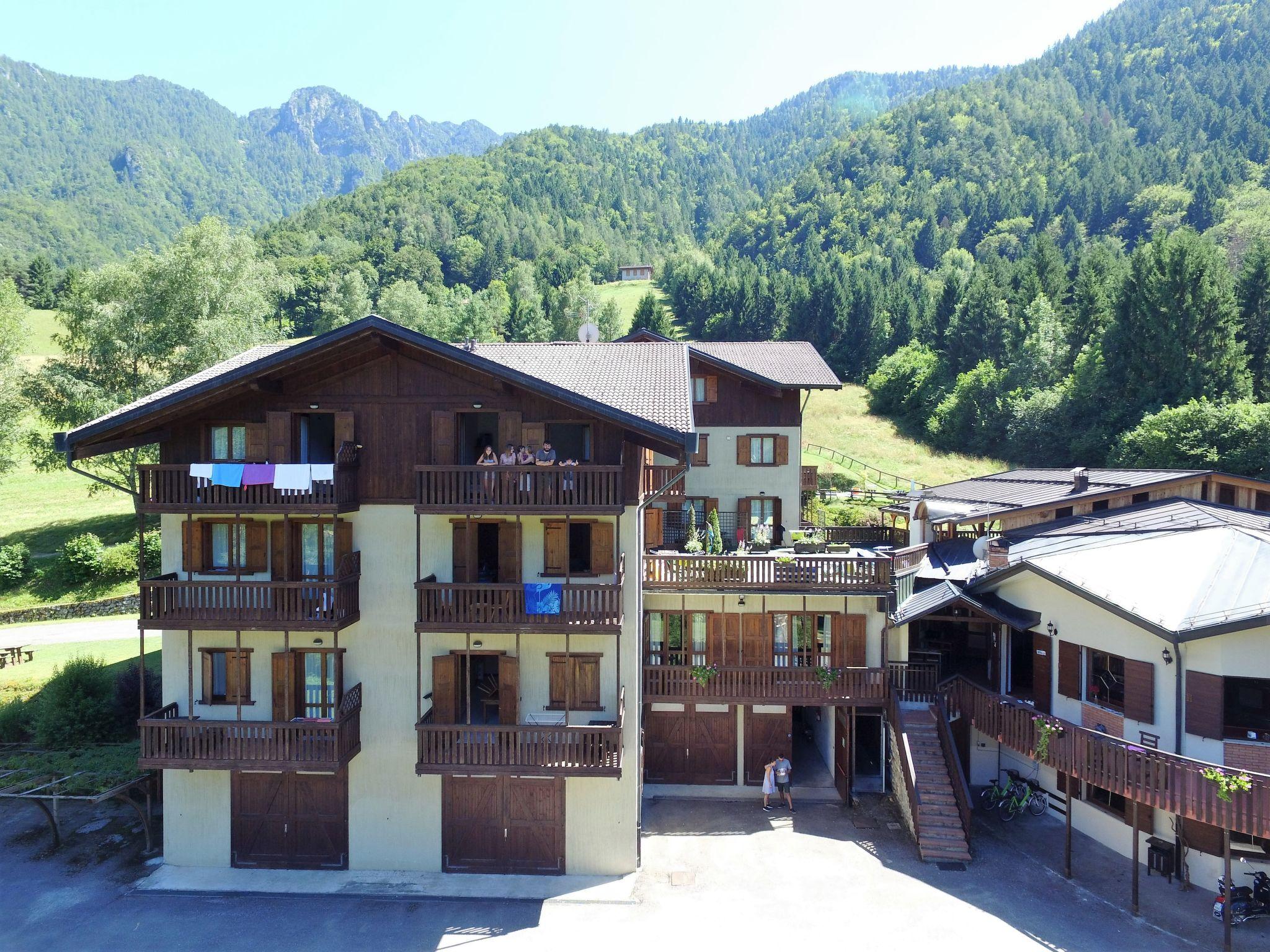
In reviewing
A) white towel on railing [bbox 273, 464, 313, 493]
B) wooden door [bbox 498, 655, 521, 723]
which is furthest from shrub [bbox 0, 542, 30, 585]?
wooden door [bbox 498, 655, 521, 723]

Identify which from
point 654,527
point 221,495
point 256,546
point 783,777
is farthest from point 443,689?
point 654,527

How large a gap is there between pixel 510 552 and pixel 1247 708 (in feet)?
52.1

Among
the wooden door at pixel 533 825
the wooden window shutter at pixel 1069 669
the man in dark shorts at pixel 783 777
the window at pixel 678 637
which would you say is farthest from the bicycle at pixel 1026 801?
the wooden door at pixel 533 825

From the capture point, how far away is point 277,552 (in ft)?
62.7

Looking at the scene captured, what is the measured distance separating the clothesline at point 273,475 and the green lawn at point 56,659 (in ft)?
38.5

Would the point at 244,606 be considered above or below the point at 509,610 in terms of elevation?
above

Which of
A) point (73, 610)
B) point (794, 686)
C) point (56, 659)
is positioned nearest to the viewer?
point (794, 686)

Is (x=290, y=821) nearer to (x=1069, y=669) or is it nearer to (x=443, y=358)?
(x=443, y=358)

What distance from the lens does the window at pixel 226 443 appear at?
19297mm

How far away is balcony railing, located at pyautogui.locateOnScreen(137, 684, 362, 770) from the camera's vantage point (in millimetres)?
17828

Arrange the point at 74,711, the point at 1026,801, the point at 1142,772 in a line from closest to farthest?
the point at 1142,772, the point at 1026,801, the point at 74,711

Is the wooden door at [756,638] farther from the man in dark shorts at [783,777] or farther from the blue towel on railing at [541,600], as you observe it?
the blue towel on railing at [541,600]

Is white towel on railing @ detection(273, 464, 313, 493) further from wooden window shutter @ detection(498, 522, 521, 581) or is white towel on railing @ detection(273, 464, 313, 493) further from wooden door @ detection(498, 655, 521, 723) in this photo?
wooden door @ detection(498, 655, 521, 723)

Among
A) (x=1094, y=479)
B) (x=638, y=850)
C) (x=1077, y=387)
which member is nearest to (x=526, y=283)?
(x=1077, y=387)
